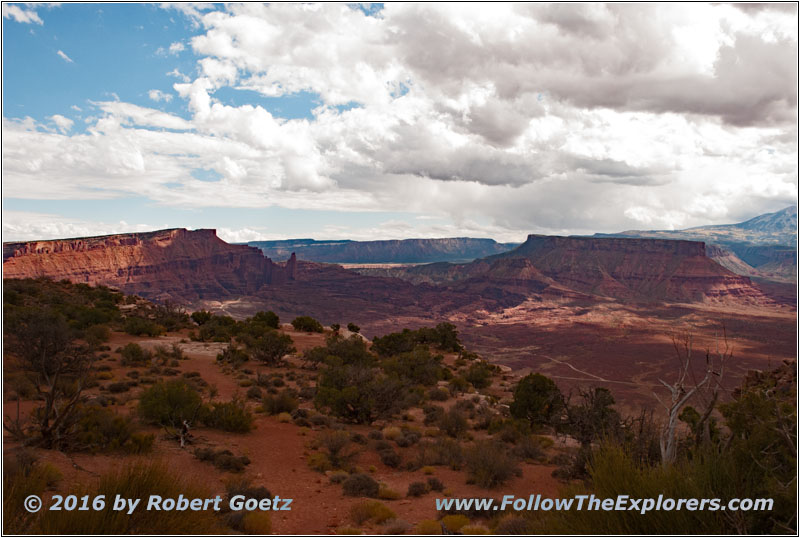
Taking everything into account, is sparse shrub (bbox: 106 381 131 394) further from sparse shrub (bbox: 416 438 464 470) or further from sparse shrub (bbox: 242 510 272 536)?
sparse shrub (bbox: 242 510 272 536)

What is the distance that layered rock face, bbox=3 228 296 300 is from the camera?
123 meters

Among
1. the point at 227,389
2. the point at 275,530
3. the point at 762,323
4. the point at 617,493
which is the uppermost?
the point at 617,493

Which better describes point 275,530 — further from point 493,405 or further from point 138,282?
point 138,282

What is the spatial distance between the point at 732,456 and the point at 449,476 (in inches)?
332

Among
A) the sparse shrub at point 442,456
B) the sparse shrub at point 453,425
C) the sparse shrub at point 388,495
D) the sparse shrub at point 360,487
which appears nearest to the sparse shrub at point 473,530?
the sparse shrub at point 388,495

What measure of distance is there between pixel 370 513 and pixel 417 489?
238 centimetres

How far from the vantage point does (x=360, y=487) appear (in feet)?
37.2

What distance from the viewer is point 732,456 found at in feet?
21.1

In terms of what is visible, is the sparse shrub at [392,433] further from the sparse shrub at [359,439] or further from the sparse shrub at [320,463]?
the sparse shrub at [320,463]

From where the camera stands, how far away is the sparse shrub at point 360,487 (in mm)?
11196

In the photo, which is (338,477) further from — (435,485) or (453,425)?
(453,425)

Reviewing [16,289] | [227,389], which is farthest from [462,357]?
[16,289]

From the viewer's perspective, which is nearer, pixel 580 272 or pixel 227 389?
pixel 227 389

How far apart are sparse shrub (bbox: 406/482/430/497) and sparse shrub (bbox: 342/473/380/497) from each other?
0.87 meters
